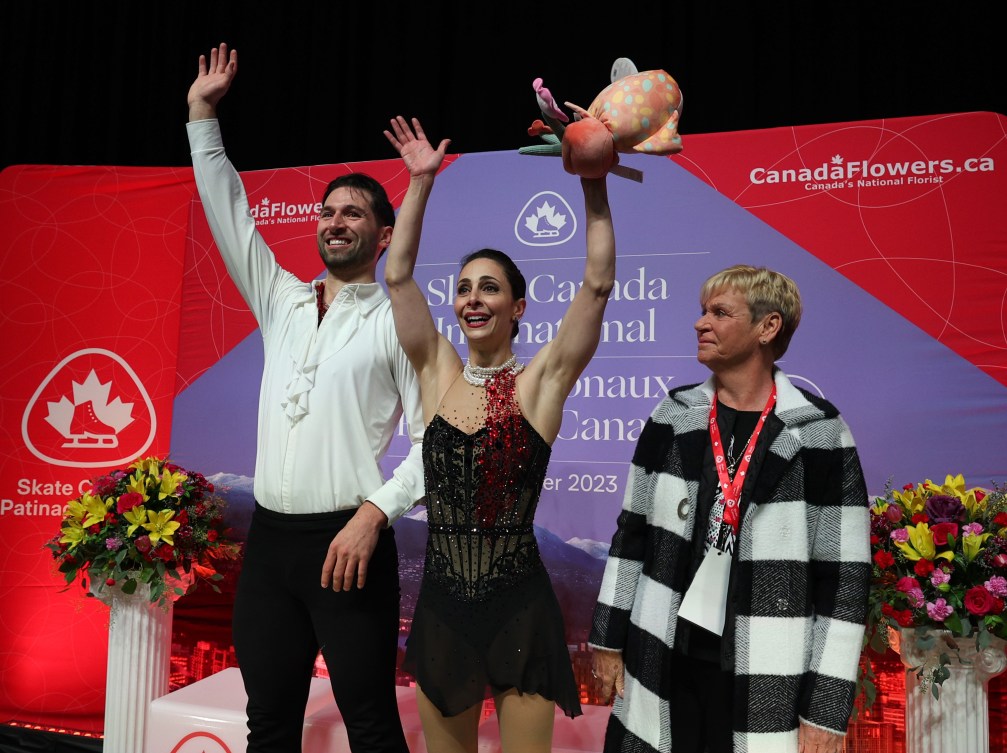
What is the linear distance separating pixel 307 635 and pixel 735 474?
1.05 m

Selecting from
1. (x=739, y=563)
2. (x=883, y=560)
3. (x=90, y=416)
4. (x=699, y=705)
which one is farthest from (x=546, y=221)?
(x=90, y=416)

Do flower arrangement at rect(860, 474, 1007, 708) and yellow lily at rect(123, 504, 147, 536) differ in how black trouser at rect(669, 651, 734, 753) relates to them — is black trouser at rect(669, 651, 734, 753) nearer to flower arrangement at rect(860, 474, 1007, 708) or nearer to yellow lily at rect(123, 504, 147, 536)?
flower arrangement at rect(860, 474, 1007, 708)

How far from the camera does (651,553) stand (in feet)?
5.98

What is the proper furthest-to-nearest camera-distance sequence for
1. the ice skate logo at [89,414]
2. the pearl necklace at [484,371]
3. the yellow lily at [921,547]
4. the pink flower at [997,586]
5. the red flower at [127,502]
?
the ice skate logo at [89,414] < the red flower at [127,502] < the yellow lily at [921,547] < the pink flower at [997,586] < the pearl necklace at [484,371]

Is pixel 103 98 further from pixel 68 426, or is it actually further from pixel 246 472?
pixel 246 472

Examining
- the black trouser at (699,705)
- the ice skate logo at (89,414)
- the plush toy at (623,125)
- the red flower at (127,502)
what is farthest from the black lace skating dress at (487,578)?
the ice skate logo at (89,414)

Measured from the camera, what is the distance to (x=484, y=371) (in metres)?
1.89

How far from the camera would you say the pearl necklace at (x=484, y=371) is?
1885mm

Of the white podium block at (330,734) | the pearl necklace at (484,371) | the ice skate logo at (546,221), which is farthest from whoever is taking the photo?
the ice skate logo at (546,221)

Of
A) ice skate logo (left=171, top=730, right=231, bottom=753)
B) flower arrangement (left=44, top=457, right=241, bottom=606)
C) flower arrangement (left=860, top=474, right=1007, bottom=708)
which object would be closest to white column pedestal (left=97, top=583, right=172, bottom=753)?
flower arrangement (left=44, top=457, right=241, bottom=606)

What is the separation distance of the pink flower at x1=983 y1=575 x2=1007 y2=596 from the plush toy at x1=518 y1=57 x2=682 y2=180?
4.87ft

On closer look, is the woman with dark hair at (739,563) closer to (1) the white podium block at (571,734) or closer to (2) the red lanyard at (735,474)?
(2) the red lanyard at (735,474)

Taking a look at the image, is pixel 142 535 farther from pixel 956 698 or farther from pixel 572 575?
pixel 956 698

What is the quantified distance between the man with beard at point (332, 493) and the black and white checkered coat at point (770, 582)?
0.52 m
